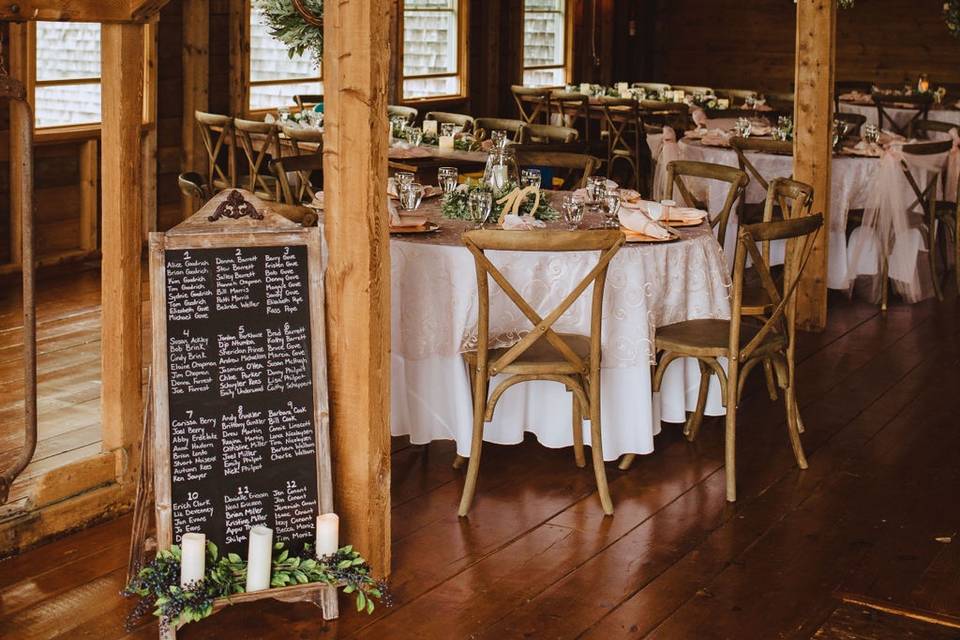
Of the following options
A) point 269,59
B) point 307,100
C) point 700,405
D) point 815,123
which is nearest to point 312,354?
point 700,405

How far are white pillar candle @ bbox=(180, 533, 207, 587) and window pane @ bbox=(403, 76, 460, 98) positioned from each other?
779 centimetres

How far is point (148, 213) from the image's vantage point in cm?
751

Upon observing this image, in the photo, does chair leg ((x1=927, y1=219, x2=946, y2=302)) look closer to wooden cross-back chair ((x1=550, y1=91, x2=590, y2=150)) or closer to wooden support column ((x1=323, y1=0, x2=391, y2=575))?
wooden cross-back chair ((x1=550, y1=91, x2=590, y2=150))

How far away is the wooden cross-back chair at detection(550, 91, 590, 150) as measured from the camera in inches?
387

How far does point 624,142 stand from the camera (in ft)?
32.7

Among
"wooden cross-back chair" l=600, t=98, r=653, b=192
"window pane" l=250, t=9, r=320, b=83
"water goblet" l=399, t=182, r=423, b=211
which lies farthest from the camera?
"wooden cross-back chair" l=600, t=98, r=653, b=192

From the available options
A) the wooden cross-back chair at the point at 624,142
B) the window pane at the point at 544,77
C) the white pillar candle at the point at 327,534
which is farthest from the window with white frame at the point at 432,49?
the white pillar candle at the point at 327,534

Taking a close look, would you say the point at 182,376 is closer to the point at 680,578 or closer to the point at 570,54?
the point at 680,578

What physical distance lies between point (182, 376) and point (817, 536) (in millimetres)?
1931

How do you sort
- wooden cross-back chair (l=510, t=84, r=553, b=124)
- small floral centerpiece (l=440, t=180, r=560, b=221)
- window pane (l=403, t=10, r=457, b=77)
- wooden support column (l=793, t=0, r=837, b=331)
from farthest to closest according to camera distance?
window pane (l=403, t=10, r=457, b=77) < wooden cross-back chair (l=510, t=84, r=553, b=124) < wooden support column (l=793, t=0, r=837, b=331) < small floral centerpiece (l=440, t=180, r=560, b=221)

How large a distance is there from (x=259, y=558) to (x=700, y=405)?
2.08 meters

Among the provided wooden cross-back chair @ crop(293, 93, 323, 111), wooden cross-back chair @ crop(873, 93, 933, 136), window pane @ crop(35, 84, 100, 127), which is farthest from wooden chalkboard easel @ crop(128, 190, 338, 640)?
wooden cross-back chair @ crop(873, 93, 933, 136)

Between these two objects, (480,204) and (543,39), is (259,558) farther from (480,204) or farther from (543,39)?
(543,39)

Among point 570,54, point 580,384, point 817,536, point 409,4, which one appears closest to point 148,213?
point 409,4
